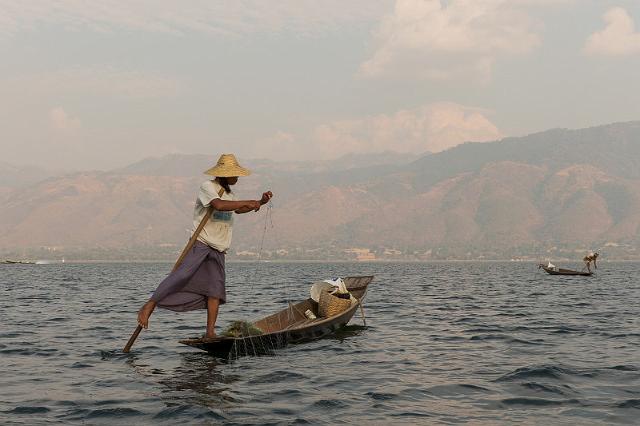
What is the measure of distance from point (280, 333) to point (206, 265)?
2.52 meters

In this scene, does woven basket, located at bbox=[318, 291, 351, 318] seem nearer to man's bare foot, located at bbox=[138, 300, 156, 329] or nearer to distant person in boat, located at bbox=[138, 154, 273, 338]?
distant person in boat, located at bbox=[138, 154, 273, 338]

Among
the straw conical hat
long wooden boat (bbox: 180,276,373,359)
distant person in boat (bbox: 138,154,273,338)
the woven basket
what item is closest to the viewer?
the straw conical hat

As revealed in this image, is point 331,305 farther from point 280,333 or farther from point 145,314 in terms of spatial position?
point 145,314

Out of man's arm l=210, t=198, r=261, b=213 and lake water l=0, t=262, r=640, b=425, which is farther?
man's arm l=210, t=198, r=261, b=213

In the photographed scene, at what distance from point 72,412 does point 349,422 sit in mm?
3252

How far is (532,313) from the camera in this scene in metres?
21.9

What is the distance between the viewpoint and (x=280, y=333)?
13352mm

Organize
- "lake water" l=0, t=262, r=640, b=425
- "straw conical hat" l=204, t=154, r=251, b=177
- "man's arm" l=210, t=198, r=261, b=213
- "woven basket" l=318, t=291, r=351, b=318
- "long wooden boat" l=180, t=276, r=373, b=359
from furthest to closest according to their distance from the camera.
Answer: "woven basket" l=318, t=291, r=351, b=318, "long wooden boat" l=180, t=276, r=373, b=359, "straw conical hat" l=204, t=154, r=251, b=177, "man's arm" l=210, t=198, r=261, b=213, "lake water" l=0, t=262, r=640, b=425

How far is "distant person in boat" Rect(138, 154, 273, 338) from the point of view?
11391mm

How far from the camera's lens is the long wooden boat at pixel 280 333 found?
11781mm

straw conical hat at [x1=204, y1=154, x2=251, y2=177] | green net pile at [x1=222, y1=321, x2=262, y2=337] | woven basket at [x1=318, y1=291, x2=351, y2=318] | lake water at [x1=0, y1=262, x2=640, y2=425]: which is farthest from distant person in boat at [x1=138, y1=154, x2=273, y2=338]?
woven basket at [x1=318, y1=291, x2=351, y2=318]

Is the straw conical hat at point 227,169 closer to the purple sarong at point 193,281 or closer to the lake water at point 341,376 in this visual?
the purple sarong at point 193,281

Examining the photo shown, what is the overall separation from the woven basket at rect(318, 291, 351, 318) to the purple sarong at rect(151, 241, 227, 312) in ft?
16.9

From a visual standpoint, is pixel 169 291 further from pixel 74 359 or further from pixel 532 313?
pixel 532 313
